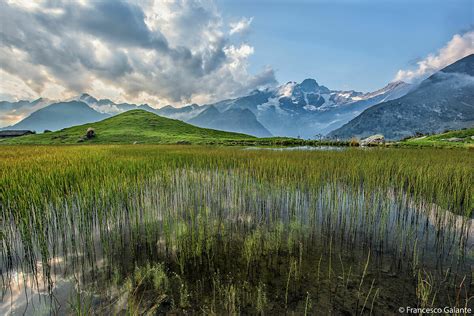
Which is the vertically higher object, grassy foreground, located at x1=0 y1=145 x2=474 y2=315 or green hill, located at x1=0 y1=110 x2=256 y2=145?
green hill, located at x1=0 y1=110 x2=256 y2=145

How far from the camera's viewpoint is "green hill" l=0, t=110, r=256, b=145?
71.3m

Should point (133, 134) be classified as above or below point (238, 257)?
above

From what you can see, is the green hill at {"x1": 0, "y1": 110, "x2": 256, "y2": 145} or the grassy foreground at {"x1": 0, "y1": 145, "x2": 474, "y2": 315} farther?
the green hill at {"x1": 0, "y1": 110, "x2": 256, "y2": 145}

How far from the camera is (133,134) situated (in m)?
79.9

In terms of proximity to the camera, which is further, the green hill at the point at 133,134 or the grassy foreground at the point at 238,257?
the green hill at the point at 133,134

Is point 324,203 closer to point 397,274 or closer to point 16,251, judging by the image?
point 397,274

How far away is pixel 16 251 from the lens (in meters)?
5.14

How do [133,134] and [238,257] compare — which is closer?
[238,257]

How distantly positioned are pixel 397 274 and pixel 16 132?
15101 centimetres

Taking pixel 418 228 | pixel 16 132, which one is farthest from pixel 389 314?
pixel 16 132

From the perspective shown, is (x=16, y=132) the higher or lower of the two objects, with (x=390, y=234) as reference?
higher

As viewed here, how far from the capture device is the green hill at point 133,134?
234ft

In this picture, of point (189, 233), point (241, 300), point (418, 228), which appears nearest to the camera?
point (241, 300)

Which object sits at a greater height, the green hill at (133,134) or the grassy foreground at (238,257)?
the green hill at (133,134)
